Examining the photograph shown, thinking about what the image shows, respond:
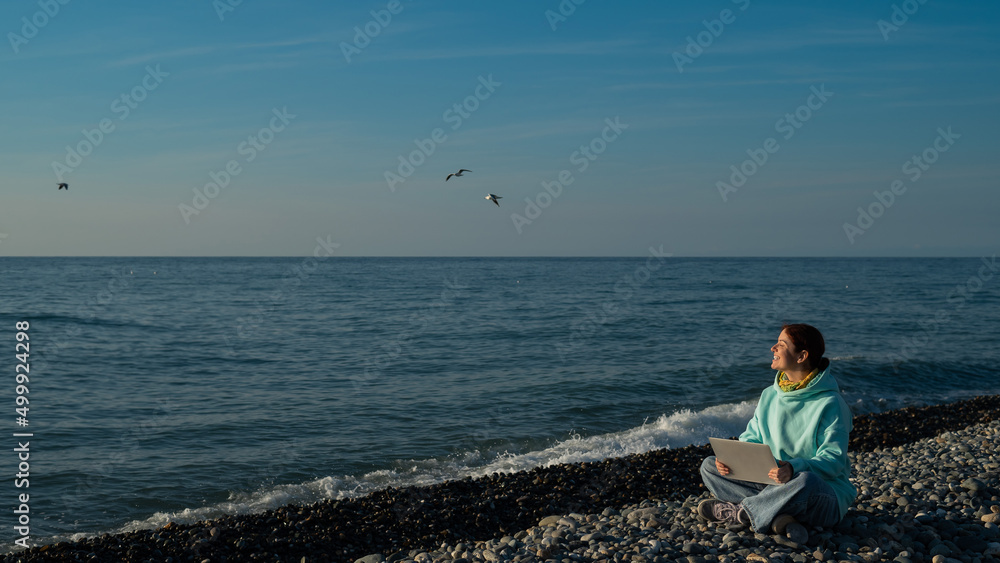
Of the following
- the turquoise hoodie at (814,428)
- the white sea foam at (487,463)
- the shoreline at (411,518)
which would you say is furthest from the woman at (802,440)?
the white sea foam at (487,463)

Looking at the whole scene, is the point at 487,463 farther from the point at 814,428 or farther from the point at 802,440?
the point at 814,428

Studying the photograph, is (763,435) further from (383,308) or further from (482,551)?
(383,308)

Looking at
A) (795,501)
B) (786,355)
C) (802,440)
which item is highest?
(786,355)

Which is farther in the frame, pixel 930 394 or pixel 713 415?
pixel 930 394

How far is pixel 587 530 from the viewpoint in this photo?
6.47m

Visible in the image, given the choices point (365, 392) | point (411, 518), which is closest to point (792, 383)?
point (411, 518)

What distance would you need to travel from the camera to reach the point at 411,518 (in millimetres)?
7750

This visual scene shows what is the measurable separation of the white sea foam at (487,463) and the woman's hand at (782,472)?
250 inches

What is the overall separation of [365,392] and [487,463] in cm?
586

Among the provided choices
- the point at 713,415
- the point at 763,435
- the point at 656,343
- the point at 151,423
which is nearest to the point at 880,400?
the point at 713,415

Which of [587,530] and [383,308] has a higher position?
[383,308]

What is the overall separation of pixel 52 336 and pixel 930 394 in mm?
31760

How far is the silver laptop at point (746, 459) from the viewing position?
5.21 metres

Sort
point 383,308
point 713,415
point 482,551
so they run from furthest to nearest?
1. point 383,308
2. point 713,415
3. point 482,551
